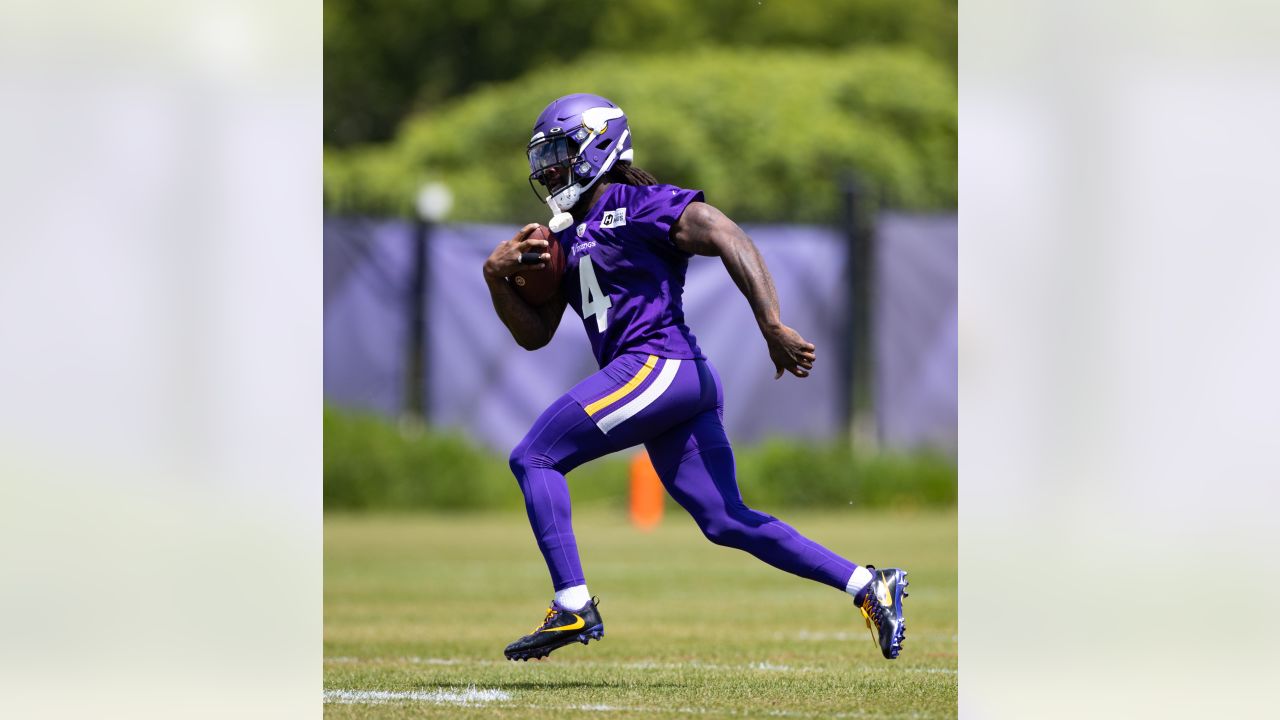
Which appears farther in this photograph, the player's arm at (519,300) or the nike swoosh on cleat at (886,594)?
the player's arm at (519,300)

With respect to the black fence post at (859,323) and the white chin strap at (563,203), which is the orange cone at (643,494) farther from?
the white chin strap at (563,203)

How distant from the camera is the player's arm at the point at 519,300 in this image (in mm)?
6023

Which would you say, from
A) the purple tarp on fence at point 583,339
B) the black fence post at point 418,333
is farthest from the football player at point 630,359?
the black fence post at point 418,333

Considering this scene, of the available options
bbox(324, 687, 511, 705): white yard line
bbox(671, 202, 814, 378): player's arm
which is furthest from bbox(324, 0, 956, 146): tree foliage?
bbox(324, 687, 511, 705): white yard line

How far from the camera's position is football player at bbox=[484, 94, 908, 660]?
18.8 ft

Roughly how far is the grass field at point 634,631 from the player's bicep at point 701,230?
4.95ft

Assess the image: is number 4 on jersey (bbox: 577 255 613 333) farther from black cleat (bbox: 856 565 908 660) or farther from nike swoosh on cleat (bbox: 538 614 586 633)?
black cleat (bbox: 856 565 908 660)
